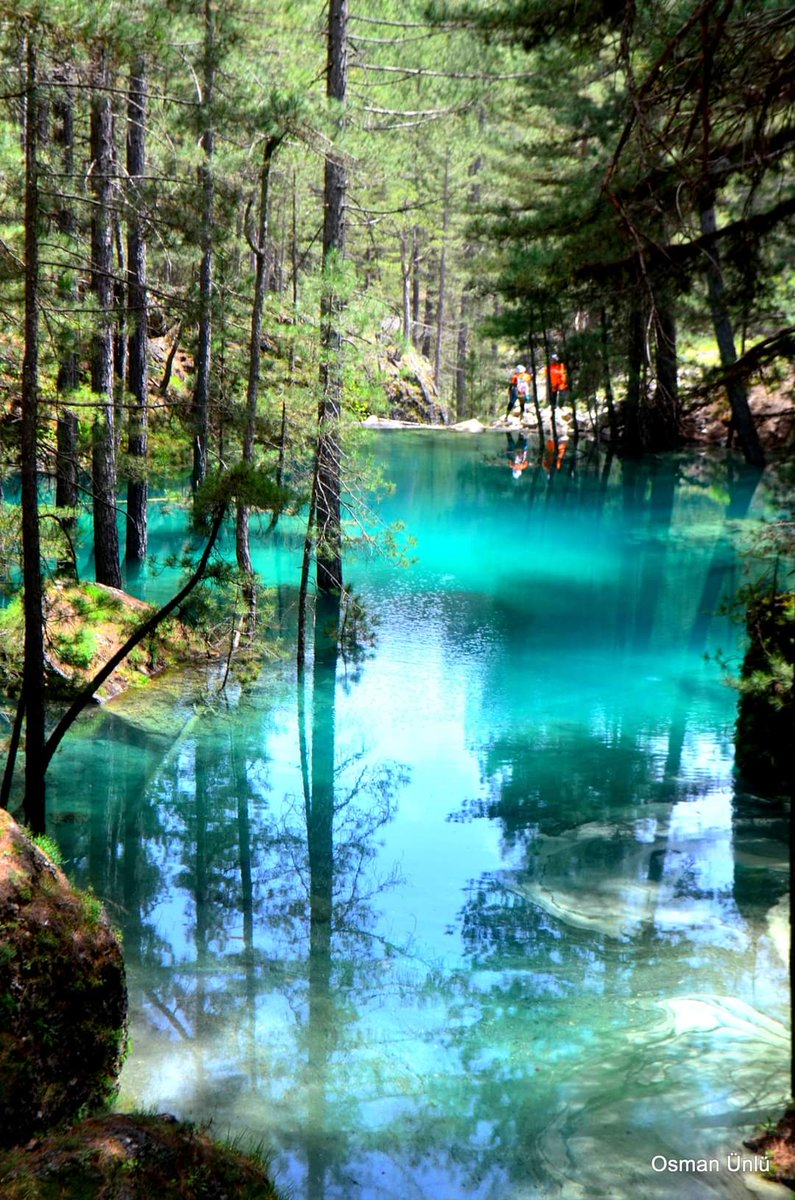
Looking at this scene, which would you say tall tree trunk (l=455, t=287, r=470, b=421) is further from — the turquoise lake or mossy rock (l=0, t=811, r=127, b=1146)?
mossy rock (l=0, t=811, r=127, b=1146)

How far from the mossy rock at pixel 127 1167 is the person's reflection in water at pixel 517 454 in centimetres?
2776

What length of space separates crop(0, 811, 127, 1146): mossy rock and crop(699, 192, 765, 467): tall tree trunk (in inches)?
153

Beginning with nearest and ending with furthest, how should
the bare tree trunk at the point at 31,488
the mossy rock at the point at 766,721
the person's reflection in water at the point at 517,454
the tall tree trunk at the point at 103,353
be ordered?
the bare tree trunk at the point at 31,488
the mossy rock at the point at 766,721
the tall tree trunk at the point at 103,353
the person's reflection in water at the point at 517,454

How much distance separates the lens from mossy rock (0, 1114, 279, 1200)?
319cm

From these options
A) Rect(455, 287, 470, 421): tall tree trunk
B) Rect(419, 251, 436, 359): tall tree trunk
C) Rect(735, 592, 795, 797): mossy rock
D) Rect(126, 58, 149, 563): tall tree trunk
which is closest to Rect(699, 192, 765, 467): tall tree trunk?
Rect(735, 592, 795, 797): mossy rock

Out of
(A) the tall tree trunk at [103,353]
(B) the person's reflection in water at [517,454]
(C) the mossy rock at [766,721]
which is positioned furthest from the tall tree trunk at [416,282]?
(C) the mossy rock at [766,721]

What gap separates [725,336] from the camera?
22812 millimetres

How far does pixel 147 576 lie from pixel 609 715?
8500 mm

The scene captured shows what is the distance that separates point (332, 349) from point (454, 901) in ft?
23.4

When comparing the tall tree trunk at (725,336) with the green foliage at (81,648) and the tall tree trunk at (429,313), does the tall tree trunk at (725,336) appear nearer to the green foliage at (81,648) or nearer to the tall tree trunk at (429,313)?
the green foliage at (81,648)

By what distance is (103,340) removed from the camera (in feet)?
42.4

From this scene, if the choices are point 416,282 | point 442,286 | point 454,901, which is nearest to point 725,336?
point 454,901

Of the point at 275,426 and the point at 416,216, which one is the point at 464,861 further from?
the point at 416,216

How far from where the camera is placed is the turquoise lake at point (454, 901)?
515 cm
